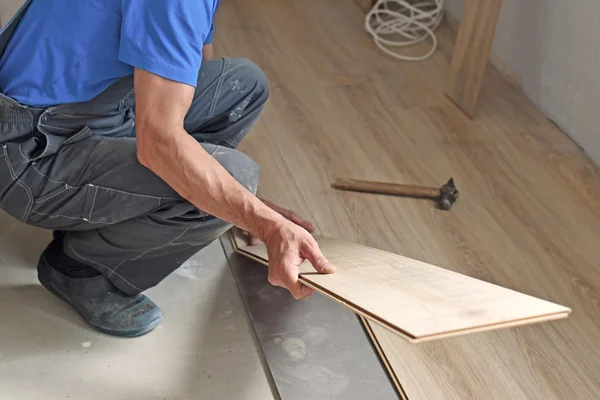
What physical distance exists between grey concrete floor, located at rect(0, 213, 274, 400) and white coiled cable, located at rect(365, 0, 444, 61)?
5.80 feet

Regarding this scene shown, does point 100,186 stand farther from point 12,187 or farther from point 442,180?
point 442,180

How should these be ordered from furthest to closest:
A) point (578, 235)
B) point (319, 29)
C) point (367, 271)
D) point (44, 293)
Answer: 1. point (319, 29)
2. point (578, 235)
3. point (44, 293)
4. point (367, 271)

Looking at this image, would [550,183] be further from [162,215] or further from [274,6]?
[274,6]

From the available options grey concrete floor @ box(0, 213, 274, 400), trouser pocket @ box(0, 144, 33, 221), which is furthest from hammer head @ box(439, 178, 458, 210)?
trouser pocket @ box(0, 144, 33, 221)

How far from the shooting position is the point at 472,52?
2.81 meters

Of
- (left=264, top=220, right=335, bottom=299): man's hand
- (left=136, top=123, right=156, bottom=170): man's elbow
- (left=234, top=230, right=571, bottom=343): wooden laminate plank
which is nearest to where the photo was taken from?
(left=234, top=230, right=571, bottom=343): wooden laminate plank

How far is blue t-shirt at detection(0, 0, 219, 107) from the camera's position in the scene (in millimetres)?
1414

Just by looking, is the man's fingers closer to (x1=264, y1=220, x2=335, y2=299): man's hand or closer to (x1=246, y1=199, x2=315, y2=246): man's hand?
(x1=264, y1=220, x2=335, y2=299): man's hand

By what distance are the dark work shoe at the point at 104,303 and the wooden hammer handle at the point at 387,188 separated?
2.63 ft

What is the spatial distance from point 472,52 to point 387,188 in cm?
73

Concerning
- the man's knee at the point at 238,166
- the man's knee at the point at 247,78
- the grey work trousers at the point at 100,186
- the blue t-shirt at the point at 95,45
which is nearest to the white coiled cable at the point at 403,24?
the man's knee at the point at 247,78

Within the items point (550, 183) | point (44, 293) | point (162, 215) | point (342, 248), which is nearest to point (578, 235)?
point (550, 183)

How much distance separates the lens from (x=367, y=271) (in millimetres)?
1496

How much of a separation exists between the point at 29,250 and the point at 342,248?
84 cm
